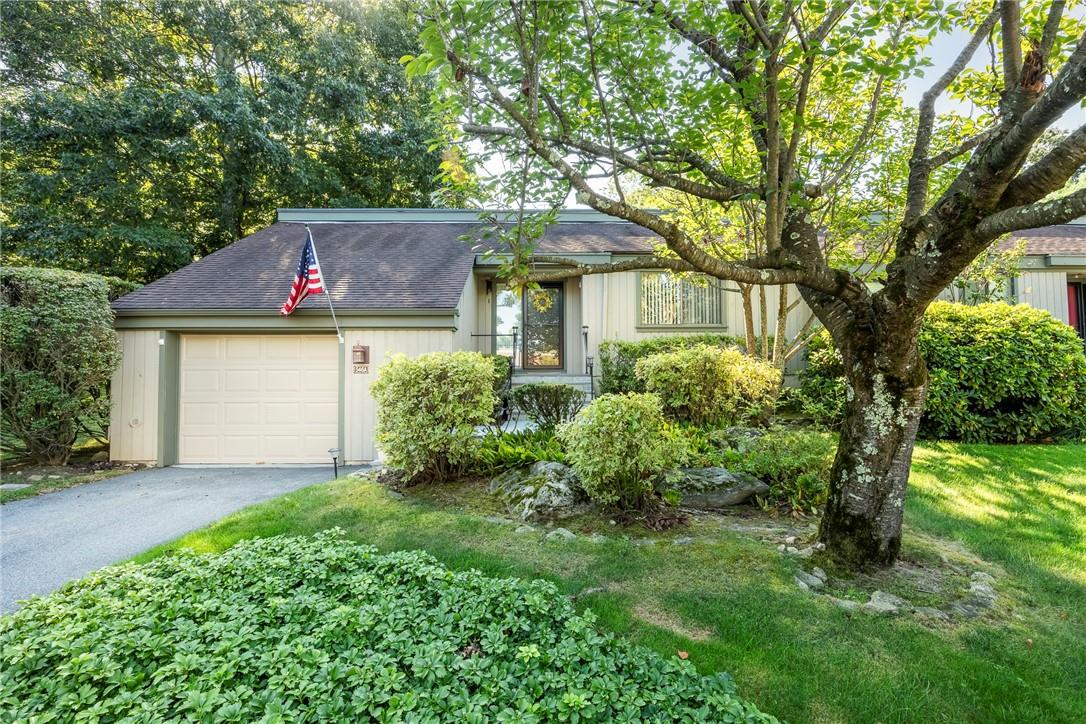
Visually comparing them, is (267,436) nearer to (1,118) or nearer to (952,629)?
(952,629)

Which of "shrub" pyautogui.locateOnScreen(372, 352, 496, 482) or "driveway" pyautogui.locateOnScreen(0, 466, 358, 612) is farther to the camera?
"shrub" pyautogui.locateOnScreen(372, 352, 496, 482)

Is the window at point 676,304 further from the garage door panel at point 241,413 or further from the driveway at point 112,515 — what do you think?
the garage door panel at point 241,413

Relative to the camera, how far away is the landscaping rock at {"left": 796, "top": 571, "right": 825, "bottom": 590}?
3.01 metres

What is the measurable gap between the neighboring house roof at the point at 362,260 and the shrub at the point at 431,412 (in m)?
2.14

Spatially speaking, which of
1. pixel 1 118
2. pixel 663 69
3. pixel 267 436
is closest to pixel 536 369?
pixel 267 436

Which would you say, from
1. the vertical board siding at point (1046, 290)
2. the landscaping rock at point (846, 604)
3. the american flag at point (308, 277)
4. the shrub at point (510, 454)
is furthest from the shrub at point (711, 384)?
the vertical board siding at point (1046, 290)

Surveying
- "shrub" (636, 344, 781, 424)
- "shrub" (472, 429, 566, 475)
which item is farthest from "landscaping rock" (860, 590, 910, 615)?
"shrub" (636, 344, 781, 424)

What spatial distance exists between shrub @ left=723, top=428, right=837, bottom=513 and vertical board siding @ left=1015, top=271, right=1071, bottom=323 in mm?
9507

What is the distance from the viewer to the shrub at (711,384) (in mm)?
6457

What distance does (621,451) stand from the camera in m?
4.05

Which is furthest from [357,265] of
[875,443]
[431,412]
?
[875,443]

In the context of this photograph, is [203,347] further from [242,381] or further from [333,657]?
[333,657]

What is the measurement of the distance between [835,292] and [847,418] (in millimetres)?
890

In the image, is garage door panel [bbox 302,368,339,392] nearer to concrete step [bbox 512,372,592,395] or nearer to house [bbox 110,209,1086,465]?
house [bbox 110,209,1086,465]
